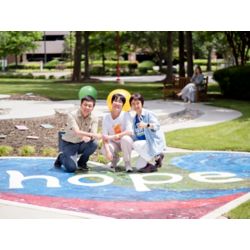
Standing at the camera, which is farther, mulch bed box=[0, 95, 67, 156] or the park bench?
the park bench

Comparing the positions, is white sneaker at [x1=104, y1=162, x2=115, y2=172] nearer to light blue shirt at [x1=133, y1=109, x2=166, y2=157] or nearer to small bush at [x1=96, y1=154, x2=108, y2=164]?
small bush at [x1=96, y1=154, x2=108, y2=164]

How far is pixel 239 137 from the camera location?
860cm

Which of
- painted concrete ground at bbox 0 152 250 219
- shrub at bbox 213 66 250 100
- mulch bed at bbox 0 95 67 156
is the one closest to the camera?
painted concrete ground at bbox 0 152 250 219

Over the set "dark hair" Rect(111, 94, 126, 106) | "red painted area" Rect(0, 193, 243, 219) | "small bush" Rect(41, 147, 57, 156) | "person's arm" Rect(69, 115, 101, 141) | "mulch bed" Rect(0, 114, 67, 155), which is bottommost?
"red painted area" Rect(0, 193, 243, 219)

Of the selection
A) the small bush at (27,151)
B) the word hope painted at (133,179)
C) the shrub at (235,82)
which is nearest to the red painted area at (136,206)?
the word hope painted at (133,179)

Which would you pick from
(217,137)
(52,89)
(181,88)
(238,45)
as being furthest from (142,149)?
(238,45)

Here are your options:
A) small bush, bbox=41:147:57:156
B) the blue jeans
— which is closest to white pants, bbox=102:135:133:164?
the blue jeans

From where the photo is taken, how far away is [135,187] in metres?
5.81

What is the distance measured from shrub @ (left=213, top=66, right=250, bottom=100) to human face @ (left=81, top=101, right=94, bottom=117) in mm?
8435

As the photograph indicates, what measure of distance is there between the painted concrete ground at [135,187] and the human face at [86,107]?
0.68 m

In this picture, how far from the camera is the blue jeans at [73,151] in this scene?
6469 millimetres

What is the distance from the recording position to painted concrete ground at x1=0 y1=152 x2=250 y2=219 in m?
5.07
